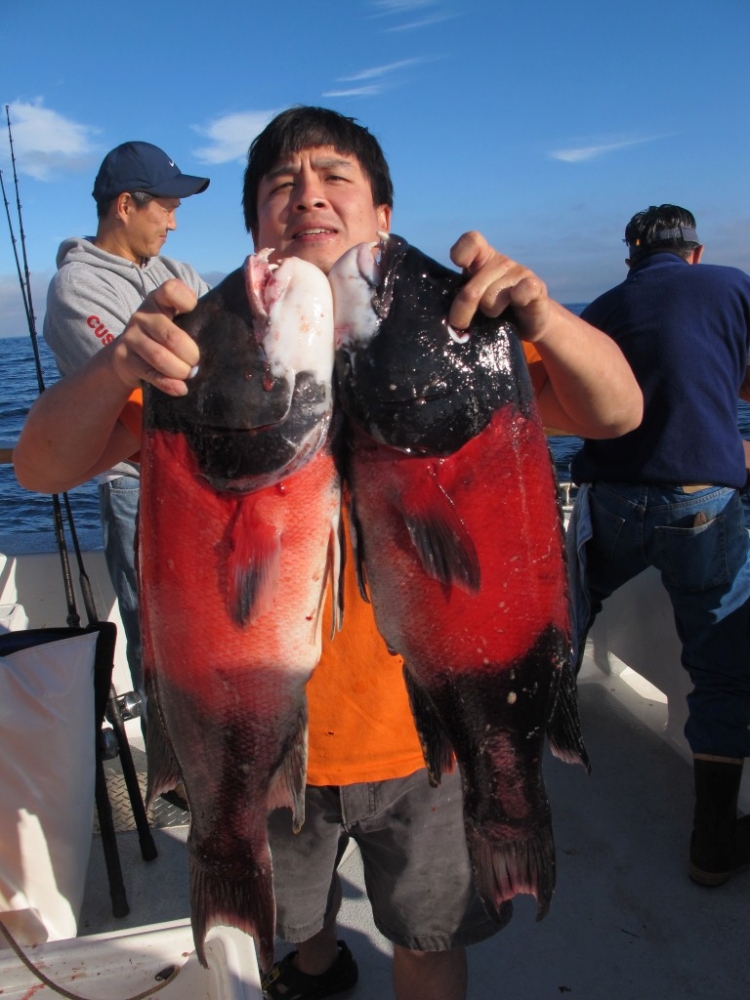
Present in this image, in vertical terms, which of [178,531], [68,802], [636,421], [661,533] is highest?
[636,421]

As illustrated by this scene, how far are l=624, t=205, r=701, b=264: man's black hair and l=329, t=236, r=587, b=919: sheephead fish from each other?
286cm

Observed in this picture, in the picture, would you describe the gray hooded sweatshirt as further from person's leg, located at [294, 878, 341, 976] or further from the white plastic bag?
person's leg, located at [294, 878, 341, 976]

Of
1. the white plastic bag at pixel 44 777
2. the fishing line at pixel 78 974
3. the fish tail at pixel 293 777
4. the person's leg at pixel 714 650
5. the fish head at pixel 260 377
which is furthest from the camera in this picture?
the person's leg at pixel 714 650

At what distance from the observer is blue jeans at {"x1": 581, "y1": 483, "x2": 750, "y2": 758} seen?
10.9 ft

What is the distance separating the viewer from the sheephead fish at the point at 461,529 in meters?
1.38

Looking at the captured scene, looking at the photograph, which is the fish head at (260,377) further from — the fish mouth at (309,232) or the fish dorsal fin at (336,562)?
the fish mouth at (309,232)

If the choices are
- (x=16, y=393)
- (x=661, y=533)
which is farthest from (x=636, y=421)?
(x=16, y=393)

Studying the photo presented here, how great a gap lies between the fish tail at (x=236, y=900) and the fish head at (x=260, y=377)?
2.87ft

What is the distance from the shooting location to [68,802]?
9.21ft

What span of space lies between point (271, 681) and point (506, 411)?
0.73 m

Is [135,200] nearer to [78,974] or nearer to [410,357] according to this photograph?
[410,357]

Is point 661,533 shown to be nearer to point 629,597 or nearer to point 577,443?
point 629,597

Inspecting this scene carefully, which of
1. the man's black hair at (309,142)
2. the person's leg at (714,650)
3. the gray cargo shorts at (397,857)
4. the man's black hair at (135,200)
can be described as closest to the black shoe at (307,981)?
the gray cargo shorts at (397,857)

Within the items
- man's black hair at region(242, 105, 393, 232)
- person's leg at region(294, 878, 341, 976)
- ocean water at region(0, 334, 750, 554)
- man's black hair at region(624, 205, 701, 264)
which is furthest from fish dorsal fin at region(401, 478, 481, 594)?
ocean water at region(0, 334, 750, 554)
